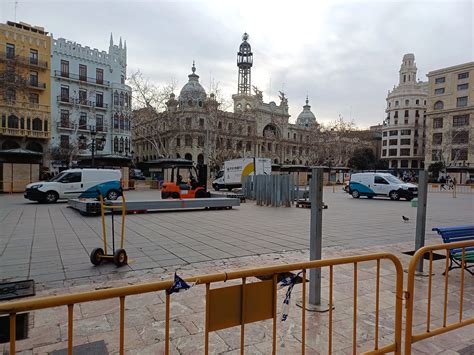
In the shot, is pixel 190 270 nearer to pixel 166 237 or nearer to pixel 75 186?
pixel 166 237

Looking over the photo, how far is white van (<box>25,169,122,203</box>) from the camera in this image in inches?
636

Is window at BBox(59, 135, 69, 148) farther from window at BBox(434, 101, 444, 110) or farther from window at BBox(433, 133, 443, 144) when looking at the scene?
window at BBox(434, 101, 444, 110)

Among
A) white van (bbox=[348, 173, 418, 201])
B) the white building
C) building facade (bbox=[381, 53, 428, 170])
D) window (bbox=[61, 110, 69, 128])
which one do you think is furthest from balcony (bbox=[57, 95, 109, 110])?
building facade (bbox=[381, 53, 428, 170])

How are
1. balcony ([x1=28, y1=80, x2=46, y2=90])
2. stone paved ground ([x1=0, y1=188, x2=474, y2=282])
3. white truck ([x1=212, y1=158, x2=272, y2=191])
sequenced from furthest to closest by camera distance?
balcony ([x1=28, y1=80, x2=46, y2=90]) < white truck ([x1=212, y1=158, x2=272, y2=191]) < stone paved ground ([x1=0, y1=188, x2=474, y2=282])

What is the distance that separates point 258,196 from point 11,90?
11577 millimetres

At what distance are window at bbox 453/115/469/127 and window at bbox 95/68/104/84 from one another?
66.8 metres

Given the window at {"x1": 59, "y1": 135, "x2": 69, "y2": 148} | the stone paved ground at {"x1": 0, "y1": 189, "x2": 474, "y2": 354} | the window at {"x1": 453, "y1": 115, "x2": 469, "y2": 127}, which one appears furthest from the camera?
the window at {"x1": 453, "y1": 115, "x2": 469, "y2": 127}

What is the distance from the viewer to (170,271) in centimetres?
530

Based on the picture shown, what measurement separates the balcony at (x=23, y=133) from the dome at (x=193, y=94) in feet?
60.3

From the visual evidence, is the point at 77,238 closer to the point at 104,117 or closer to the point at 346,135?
the point at 104,117

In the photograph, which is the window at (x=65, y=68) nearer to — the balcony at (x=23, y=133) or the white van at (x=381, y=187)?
the balcony at (x=23, y=133)

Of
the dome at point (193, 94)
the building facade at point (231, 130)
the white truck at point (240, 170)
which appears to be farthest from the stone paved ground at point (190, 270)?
the dome at point (193, 94)

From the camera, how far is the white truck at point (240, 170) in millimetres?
26062

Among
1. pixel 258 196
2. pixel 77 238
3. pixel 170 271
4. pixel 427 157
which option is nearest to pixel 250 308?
pixel 170 271
